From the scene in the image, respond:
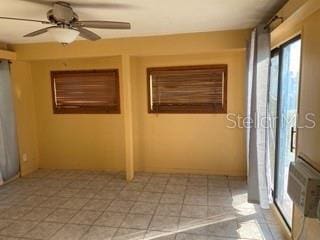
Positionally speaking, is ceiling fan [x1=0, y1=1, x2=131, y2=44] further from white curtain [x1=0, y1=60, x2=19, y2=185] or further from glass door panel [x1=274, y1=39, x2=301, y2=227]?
white curtain [x1=0, y1=60, x2=19, y2=185]

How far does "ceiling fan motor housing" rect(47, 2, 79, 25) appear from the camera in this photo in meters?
2.17

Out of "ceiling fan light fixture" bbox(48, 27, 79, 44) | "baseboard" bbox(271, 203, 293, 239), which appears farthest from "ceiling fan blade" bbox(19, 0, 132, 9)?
"baseboard" bbox(271, 203, 293, 239)

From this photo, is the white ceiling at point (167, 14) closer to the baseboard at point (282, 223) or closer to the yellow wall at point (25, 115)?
the yellow wall at point (25, 115)

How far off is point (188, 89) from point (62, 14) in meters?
2.44

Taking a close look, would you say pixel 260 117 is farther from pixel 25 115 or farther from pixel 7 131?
pixel 25 115

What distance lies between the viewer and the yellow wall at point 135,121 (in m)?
3.84

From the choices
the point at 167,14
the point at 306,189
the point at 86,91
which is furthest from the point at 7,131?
the point at 306,189

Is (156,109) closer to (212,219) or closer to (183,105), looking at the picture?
(183,105)

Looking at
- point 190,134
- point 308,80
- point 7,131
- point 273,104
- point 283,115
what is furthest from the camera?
point 190,134

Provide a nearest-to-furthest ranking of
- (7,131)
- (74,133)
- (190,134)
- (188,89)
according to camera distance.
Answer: (7,131), (188,89), (190,134), (74,133)

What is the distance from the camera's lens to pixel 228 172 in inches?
168

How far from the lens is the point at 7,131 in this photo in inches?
162

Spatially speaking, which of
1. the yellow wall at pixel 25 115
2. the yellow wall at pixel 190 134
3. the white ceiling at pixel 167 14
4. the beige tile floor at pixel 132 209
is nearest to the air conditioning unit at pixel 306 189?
the beige tile floor at pixel 132 209

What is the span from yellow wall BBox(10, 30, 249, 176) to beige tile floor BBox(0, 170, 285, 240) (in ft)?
1.18
